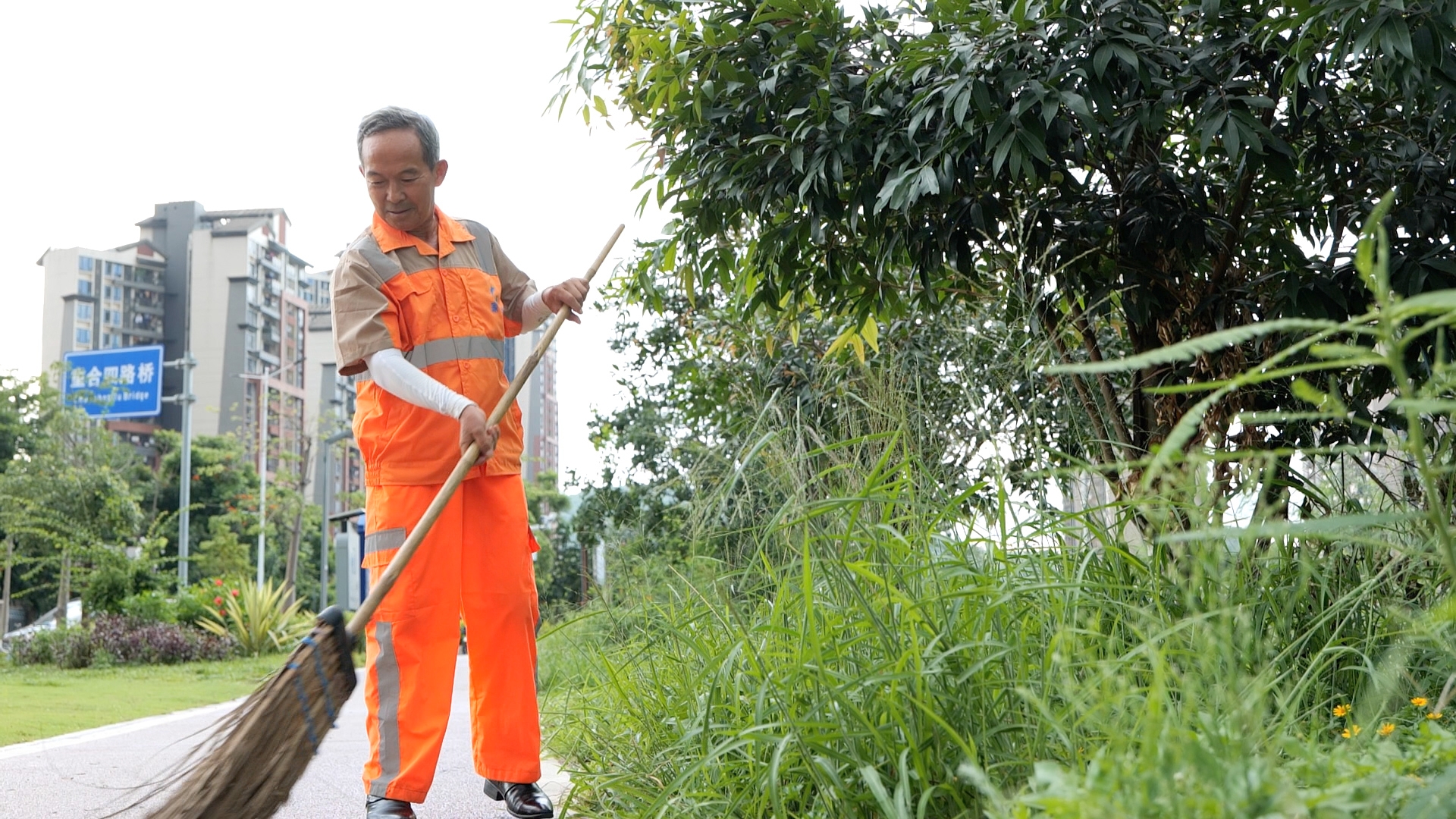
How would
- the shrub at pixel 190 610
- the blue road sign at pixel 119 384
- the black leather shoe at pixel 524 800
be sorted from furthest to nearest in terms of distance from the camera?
1. the blue road sign at pixel 119 384
2. the shrub at pixel 190 610
3. the black leather shoe at pixel 524 800

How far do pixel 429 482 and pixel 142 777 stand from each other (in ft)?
6.57

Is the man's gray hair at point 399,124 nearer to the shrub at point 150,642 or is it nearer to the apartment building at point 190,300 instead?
the shrub at point 150,642

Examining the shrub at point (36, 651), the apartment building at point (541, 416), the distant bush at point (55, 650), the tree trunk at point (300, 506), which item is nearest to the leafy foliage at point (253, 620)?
the distant bush at point (55, 650)

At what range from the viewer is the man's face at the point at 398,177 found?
10.2 ft

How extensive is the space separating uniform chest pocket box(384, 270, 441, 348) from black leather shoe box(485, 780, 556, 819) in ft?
3.76

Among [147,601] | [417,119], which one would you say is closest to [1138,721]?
[417,119]

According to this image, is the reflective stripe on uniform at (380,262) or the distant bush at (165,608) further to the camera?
the distant bush at (165,608)

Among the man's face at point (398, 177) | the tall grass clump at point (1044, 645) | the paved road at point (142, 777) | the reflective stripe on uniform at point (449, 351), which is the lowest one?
the paved road at point (142, 777)

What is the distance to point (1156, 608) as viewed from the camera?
2316 mm

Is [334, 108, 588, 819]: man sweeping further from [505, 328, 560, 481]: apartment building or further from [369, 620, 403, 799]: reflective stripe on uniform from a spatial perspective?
A: [505, 328, 560, 481]: apartment building

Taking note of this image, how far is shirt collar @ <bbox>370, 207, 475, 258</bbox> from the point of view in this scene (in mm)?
3158

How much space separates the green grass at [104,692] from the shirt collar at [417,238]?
11.6 ft

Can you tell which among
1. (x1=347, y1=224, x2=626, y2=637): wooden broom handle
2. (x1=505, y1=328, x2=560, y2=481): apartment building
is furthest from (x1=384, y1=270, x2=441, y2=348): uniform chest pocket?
(x1=505, y1=328, x2=560, y2=481): apartment building

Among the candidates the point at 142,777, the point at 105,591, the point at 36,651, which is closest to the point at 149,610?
the point at 105,591
